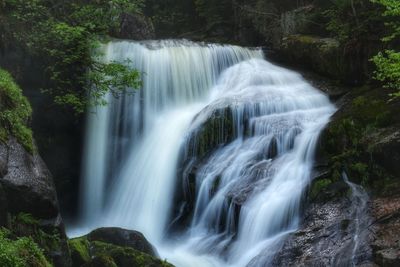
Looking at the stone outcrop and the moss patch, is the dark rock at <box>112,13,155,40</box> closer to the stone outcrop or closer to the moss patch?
the stone outcrop

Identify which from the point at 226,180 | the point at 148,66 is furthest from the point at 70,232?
the point at 148,66

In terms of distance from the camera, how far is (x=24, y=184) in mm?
7434

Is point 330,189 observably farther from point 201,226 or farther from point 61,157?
point 61,157

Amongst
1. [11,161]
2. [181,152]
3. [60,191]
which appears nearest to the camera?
[11,161]

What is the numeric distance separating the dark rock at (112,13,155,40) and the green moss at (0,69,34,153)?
10023 millimetres

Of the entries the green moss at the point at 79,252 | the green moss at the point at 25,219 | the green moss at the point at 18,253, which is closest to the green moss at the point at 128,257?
the green moss at the point at 79,252

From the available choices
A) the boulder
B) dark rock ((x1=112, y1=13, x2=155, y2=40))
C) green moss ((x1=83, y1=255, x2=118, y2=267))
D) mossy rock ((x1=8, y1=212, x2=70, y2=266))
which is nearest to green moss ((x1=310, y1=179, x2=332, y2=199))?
the boulder

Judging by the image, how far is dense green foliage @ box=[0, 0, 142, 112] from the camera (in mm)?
11008

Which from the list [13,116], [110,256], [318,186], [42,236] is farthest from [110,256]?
[318,186]

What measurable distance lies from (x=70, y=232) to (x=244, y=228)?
16.4 feet

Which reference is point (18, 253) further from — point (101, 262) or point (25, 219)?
point (101, 262)

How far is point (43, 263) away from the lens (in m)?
6.20

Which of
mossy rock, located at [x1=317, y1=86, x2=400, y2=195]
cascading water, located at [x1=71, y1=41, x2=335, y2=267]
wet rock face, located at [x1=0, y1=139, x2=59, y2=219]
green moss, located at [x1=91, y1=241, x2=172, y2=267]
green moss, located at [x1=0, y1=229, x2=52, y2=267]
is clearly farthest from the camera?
cascading water, located at [x1=71, y1=41, x2=335, y2=267]

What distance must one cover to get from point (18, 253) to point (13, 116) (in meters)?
3.29
